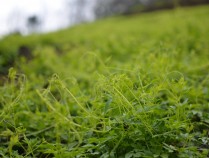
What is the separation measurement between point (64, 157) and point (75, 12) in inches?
1365

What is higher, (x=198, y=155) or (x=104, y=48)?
(x=104, y=48)

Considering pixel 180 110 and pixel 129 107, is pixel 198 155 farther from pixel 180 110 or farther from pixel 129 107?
pixel 129 107

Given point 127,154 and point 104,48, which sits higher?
point 104,48

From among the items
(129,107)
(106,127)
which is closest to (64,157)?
(106,127)

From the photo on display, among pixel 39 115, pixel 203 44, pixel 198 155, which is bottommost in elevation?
pixel 198 155

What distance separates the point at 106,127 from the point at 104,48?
273cm

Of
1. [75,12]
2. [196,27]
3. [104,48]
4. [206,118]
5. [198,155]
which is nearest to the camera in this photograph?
[198,155]

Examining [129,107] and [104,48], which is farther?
[104,48]

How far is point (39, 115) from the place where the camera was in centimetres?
172

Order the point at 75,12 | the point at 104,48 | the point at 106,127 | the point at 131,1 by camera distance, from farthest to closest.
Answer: the point at 75,12
the point at 131,1
the point at 104,48
the point at 106,127

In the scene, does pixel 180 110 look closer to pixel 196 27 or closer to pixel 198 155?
pixel 198 155

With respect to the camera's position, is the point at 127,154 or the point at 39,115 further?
the point at 39,115

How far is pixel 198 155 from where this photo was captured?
3.96 ft

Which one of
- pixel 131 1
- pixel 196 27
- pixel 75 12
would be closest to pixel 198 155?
pixel 196 27
